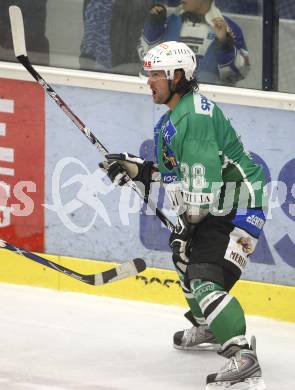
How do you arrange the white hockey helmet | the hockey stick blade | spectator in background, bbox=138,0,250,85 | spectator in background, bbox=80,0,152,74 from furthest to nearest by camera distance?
1. spectator in background, bbox=80,0,152,74
2. spectator in background, bbox=138,0,250,85
3. the hockey stick blade
4. the white hockey helmet

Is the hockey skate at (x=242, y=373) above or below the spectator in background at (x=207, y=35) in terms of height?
below

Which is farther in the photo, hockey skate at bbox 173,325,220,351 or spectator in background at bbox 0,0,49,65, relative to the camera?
spectator in background at bbox 0,0,49,65

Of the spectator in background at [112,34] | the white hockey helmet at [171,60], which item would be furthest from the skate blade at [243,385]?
the spectator in background at [112,34]

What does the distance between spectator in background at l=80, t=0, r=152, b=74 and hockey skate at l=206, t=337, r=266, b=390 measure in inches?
80.4

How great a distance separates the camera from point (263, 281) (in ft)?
22.9

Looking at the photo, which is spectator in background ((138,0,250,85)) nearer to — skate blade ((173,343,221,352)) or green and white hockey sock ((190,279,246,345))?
skate blade ((173,343,221,352))

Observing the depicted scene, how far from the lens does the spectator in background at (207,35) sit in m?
7.02

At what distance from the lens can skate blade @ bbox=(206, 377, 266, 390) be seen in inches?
227

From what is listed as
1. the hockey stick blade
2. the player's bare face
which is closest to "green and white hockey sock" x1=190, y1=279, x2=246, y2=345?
the player's bare face

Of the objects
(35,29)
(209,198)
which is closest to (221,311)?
(209,198)

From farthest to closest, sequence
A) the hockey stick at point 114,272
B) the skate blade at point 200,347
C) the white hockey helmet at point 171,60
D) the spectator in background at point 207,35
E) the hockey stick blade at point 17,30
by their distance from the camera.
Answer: the spectator in background at point 207,35
the hockey stick blade at point 17,30
the skate blade at point 200,347
the hockey stick at point 114,272
the white hockey helmet at point 171,60

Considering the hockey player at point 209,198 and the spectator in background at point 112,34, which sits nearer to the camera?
the hockey player at point 209,198

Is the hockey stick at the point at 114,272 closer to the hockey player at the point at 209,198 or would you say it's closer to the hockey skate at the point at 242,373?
the hockey player at the point at 209,198

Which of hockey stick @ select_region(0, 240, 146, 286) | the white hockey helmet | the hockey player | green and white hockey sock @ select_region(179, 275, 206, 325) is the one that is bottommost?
green and white hockey sock @ select_region(179, 275, 206, 325)
